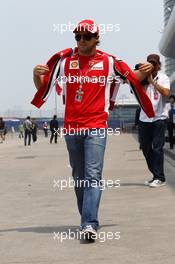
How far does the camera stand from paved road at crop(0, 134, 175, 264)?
17.0ft

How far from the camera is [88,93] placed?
5.80 metres

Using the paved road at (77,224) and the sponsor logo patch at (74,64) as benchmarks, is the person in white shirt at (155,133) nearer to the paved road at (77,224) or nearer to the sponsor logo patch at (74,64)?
the paved road at (77,224)

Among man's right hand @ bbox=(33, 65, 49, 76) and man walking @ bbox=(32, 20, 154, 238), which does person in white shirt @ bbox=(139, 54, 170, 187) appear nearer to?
man walking @ bbox=(32, 20, 154, 238)

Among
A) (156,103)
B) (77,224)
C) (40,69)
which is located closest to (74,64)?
(40,69)

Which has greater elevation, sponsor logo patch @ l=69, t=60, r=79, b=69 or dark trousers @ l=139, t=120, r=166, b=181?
sponsor logo patch @ l=69, t=60, r=79, b=69

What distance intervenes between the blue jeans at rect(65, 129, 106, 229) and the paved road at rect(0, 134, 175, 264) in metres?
0.27

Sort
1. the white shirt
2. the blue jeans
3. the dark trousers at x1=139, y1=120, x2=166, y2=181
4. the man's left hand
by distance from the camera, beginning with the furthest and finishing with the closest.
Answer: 1. the dark trousers at x1=139, y1=120, x2=166, y2=181
2. the white shirt
3. the man's left hand
4. the blue jeans

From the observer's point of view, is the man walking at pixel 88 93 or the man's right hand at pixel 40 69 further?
the man's right hand at pixel 40 69

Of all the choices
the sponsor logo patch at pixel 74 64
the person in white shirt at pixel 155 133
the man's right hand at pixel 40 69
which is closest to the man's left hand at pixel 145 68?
the sponsor logo patch at pixel 74 64

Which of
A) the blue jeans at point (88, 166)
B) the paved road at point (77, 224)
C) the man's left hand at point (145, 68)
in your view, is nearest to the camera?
the paved road at point (77, 224)

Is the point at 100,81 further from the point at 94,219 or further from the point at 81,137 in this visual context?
the point at 94,219

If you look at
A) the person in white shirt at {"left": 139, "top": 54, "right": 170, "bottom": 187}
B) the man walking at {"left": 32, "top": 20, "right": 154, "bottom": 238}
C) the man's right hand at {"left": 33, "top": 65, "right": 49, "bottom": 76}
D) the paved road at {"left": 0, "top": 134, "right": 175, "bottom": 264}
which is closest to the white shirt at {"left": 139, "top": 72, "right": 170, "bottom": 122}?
the person in white shirt at {"left": 139, "top": 54, "right": 170, "bottom": 187}

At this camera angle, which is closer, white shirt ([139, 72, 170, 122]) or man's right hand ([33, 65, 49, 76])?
man's right hand ([33, 65, 49, 76])

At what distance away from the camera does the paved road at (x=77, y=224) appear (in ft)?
17.0
